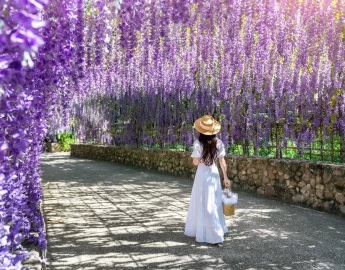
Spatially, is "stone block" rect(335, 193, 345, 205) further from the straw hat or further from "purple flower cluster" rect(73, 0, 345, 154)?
the straw hat

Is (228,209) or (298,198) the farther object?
(298,198)

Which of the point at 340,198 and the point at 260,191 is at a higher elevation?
the point at 340,198

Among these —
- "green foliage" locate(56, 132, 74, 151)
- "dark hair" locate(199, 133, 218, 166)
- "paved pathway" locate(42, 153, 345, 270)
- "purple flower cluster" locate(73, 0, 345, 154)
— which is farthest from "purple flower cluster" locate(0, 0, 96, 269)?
"green foliage" locate(56, 132, 74, 151)

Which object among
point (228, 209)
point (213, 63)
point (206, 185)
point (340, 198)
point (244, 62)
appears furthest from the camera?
point (213, 63)

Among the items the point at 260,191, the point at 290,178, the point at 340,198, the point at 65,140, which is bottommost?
the point at 260,191

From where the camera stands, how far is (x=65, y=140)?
29.9 metres

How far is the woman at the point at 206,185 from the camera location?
5012 mm

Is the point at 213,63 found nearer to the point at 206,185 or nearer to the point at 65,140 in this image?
the point at 206,185

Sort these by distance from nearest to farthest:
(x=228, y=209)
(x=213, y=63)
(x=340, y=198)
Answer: (x=228, y=209) → (x=340, y=198) → (x=213, y=63)

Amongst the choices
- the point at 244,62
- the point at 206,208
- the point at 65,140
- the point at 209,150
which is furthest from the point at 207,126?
the point at 65,140

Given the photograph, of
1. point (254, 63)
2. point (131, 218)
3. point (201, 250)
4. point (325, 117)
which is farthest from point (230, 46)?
point (201, 250)

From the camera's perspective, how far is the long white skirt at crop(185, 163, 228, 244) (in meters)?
4.90

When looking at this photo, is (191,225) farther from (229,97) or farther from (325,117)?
(229,97)

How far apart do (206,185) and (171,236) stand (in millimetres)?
807
